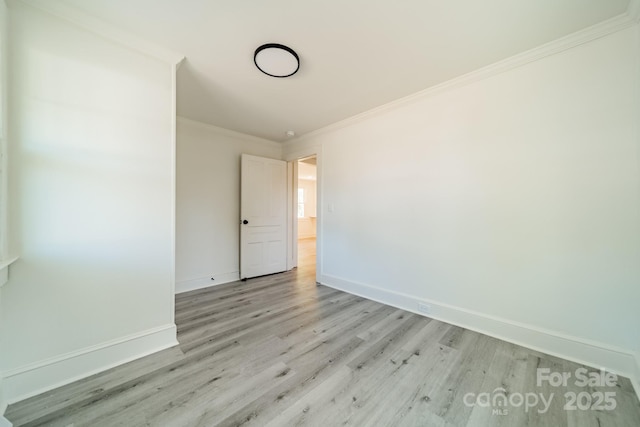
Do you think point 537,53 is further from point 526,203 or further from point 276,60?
point 276,60

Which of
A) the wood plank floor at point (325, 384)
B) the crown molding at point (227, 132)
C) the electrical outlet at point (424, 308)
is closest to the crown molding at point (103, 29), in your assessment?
the crown molding at point (227, 132)

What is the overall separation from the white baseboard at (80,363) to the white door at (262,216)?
6.49 ft

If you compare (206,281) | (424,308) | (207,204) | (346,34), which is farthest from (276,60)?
(206,281)

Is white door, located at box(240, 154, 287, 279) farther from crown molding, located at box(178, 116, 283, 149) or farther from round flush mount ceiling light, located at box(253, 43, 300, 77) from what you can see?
round flush mount ceiling light, located at box(253, 43, 300, 77)

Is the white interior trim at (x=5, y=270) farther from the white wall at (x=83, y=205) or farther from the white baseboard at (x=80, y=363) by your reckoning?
the white baseboard at (x=80, y=363)

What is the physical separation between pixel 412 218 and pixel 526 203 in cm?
100

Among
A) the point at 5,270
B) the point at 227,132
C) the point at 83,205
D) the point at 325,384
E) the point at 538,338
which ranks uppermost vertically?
the point at 227,132

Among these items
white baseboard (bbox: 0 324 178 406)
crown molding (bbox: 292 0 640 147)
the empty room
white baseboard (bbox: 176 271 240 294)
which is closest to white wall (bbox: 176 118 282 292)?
white baseboard (bbox: 176 271 240 294)

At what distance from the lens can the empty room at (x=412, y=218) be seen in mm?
1426

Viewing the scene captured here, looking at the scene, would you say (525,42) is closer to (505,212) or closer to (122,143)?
(505,212)

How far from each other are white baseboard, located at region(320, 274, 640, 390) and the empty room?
15mm

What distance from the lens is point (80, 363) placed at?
5.28ft

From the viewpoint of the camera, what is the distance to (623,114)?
1.65 metres

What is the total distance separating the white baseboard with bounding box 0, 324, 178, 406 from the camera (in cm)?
142
